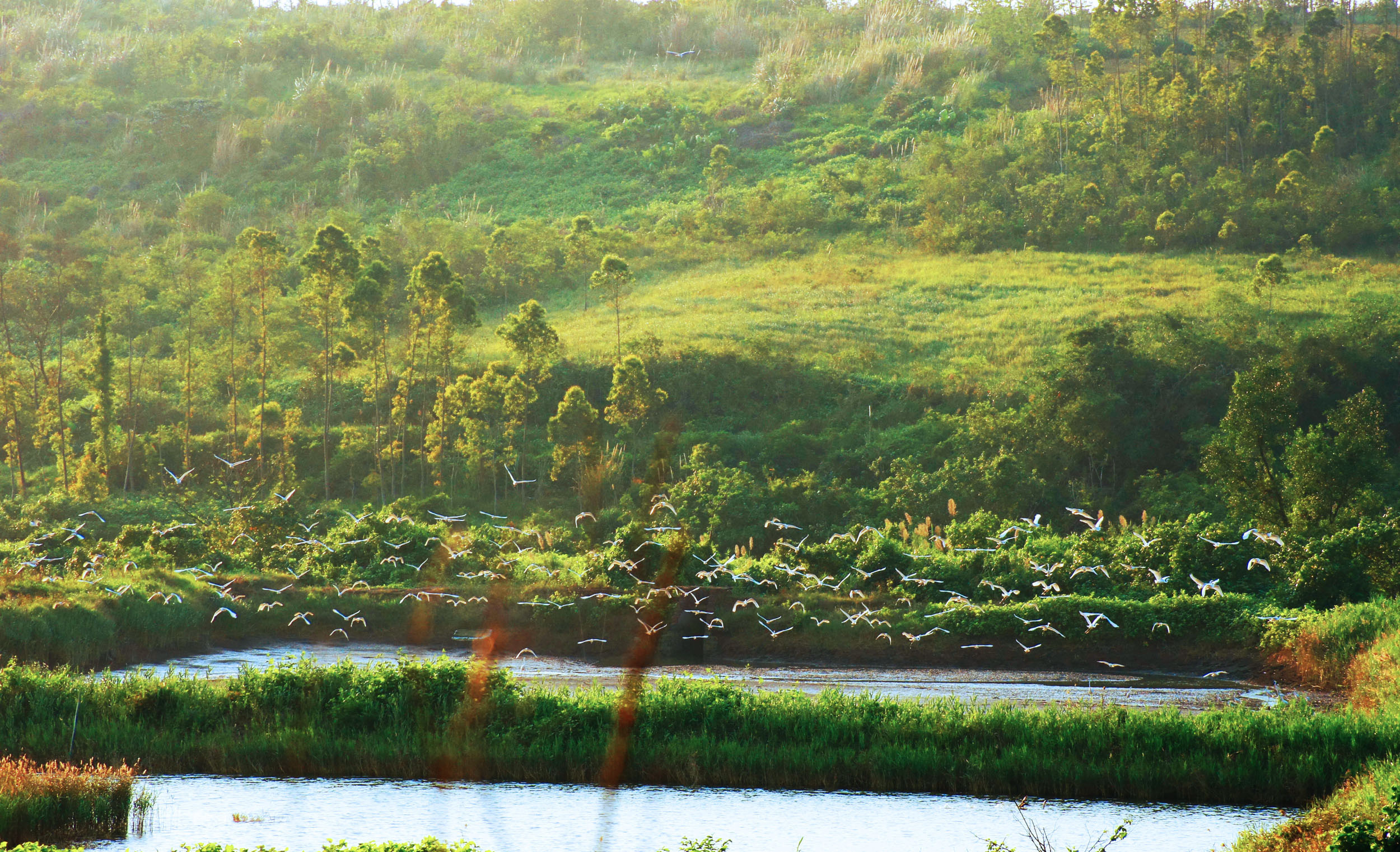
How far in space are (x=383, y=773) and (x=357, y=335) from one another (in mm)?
34726

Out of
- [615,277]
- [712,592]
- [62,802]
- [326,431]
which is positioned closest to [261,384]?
[326,431]

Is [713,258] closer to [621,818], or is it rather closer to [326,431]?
[326,431]

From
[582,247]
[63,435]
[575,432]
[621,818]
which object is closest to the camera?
[621,818]

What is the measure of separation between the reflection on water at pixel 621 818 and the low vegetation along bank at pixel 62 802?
0.36 meters

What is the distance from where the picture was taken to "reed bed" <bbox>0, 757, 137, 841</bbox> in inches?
644

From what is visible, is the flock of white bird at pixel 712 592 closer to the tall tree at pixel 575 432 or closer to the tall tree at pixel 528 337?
the tall tree at pixel 575 432

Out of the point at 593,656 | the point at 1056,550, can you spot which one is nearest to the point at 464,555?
the point at 593,656

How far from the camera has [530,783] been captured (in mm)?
19734

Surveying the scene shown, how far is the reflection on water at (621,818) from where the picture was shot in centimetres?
1700

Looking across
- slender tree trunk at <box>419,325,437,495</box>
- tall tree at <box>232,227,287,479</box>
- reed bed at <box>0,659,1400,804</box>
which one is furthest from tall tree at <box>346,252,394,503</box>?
reed bed at <box>0,659,1400,804</box>

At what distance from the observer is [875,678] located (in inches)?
1115

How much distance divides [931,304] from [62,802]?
5057 centimetres

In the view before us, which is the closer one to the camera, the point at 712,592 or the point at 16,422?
the point at 712,592

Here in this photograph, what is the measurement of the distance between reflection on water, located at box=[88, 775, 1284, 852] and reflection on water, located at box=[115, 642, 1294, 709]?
A: 561 centimetres
